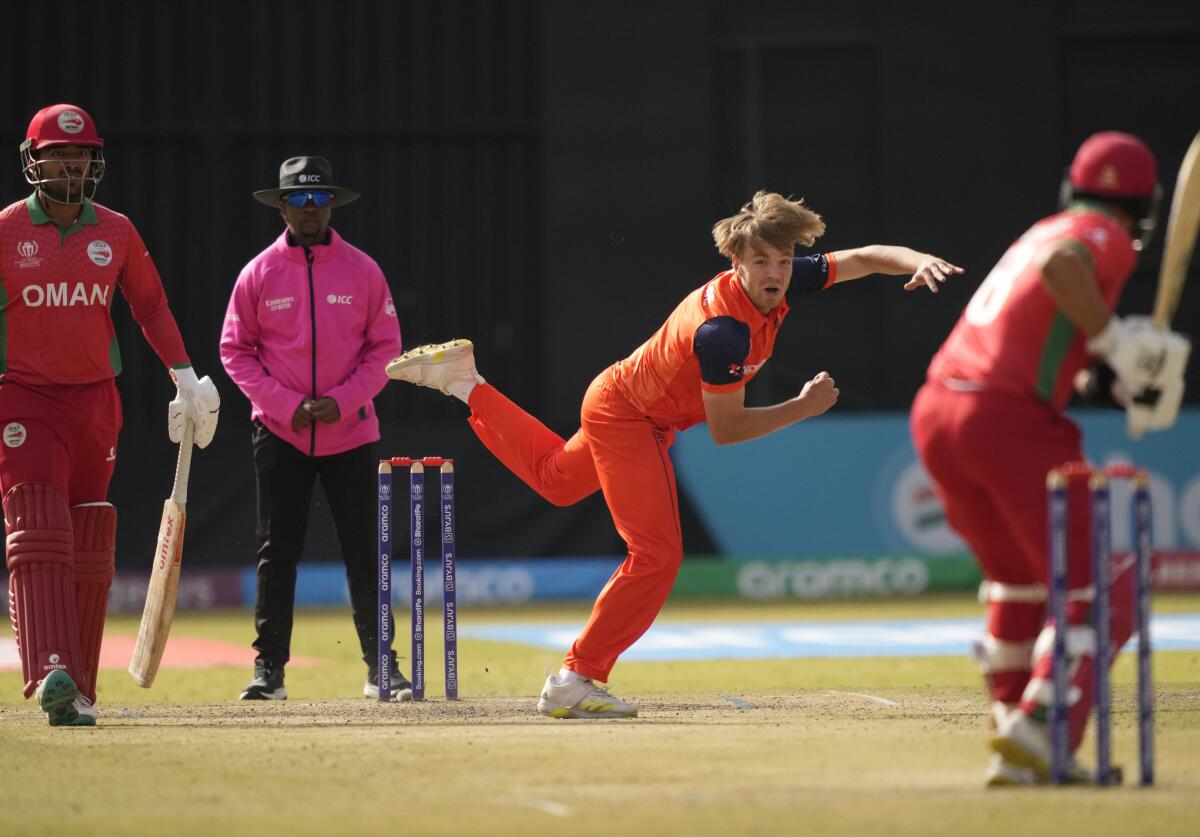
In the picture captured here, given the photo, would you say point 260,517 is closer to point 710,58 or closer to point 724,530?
point 724,530

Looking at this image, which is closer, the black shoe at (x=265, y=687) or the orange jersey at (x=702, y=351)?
the orange jersey at (x=702, y=351)

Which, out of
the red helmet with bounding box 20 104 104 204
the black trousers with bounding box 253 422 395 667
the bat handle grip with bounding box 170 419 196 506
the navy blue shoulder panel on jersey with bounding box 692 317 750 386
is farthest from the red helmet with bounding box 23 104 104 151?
the navy blue shoulder panel on jersey with bounding box 692 317 750 386

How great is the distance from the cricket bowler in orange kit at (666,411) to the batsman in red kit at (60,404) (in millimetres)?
1410

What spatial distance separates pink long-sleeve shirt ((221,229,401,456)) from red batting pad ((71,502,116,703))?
0.81 meters

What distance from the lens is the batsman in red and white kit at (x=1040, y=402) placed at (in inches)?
166

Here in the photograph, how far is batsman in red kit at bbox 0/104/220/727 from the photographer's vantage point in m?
5.74

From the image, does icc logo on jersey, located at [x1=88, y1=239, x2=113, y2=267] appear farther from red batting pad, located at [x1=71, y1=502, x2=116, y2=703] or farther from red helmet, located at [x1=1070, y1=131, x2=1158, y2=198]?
red helmet, located at [x1=1070, y1=131, x2=1158, y2=198]

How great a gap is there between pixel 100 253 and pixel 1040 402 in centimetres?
327

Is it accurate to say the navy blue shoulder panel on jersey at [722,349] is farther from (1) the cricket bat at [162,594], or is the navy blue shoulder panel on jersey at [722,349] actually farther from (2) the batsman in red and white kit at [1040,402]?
(1) the cricket bat at [162,594]

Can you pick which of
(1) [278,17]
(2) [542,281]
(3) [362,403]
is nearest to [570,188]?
(2) [542,281]

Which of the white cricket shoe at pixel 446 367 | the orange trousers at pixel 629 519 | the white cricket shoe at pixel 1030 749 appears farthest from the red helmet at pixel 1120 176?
the white cricket shoe at pixel 446 367

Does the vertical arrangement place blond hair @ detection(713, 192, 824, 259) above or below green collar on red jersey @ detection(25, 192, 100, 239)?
below

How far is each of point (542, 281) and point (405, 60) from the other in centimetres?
219

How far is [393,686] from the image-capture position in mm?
6551
